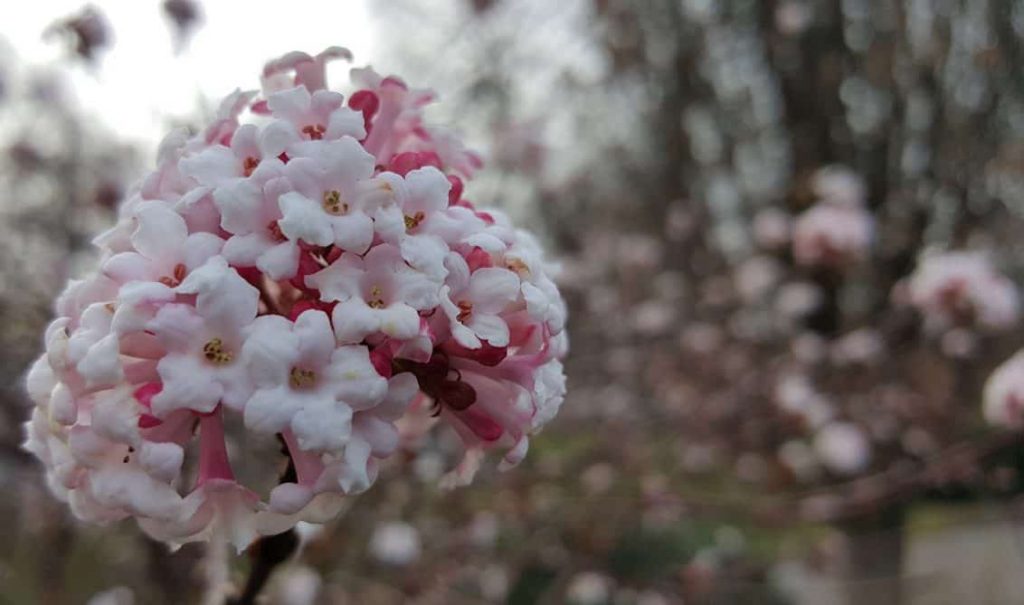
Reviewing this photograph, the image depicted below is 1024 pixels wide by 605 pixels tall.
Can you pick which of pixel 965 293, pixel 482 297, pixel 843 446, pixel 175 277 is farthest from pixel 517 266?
pixel 843 446

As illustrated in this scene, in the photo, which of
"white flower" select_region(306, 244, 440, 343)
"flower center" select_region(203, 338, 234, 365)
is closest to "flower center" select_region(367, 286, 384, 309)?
"white flower" select_region(306, 244, 440, 343)

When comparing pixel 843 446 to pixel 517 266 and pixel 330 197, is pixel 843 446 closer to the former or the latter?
pixel 517 266

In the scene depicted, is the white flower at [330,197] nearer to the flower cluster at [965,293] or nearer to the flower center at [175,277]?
the flower center at [175,277]

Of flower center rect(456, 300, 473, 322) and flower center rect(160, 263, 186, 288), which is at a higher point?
flower center rect(456, 300, 473, 322)

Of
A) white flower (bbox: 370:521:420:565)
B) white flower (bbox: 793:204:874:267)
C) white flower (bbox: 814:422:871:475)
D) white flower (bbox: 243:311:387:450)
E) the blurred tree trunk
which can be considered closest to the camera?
white flower (bbox: 243:311:387:450)

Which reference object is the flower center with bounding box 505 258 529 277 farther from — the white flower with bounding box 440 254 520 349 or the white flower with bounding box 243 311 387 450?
the white flower with bounding box 243 311 387 450

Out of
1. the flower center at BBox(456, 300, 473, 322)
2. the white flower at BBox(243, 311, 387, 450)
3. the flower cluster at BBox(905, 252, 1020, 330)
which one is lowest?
the white flower at BBox(243, 311, 387, 450)

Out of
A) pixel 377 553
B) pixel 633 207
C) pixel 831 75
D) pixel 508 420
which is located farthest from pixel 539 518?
pixel 633 207

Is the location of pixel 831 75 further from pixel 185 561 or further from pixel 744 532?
pixel 185 561
